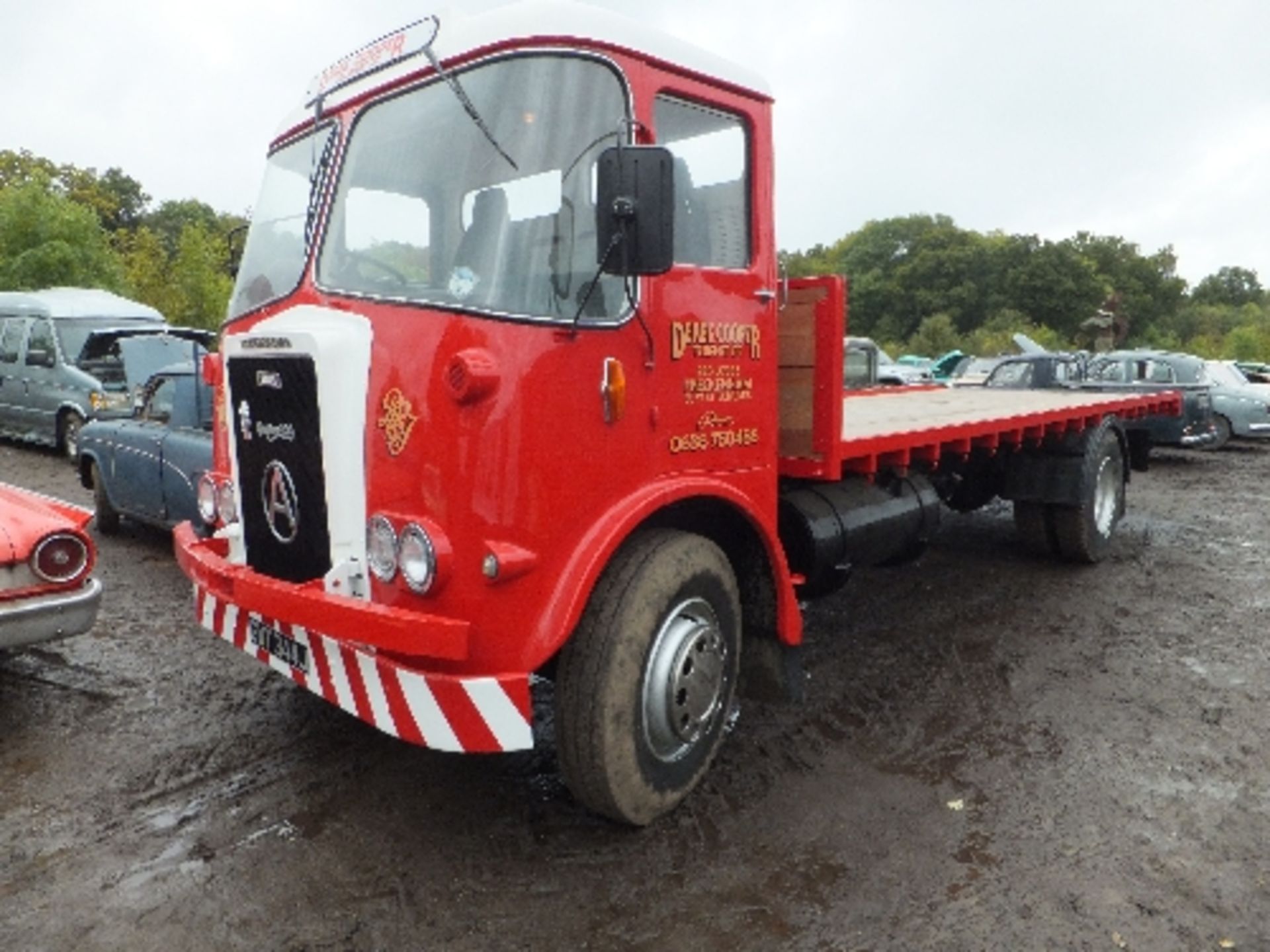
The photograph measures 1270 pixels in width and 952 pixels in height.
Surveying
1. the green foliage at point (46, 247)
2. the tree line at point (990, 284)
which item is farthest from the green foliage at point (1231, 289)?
the green foliage at point (46, 247)

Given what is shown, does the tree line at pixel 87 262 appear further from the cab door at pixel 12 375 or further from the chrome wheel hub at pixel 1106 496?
the chrome wheel hub at pixel 1106 496

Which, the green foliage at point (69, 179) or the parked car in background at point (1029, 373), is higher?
the green foliage at point (69, 179)

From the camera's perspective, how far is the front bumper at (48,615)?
13.6 feet

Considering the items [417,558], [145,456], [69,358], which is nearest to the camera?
[417,558]

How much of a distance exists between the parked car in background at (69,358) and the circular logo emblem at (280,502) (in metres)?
9.40

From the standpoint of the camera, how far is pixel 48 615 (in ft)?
14.0

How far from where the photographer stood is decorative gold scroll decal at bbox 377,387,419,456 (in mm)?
3119

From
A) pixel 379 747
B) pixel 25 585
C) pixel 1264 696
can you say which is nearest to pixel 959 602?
pixel 1264 696

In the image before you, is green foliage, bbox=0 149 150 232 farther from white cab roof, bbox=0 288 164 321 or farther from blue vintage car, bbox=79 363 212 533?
blue vintage car, bbox=79 363 212 533

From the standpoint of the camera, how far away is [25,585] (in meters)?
4.23

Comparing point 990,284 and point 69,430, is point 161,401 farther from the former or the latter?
point 990,284

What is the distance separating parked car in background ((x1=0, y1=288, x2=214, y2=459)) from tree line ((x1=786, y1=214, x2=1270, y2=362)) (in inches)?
1785

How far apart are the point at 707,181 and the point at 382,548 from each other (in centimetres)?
181

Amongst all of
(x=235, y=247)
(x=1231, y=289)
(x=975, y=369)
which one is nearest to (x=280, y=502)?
(x=235, y=247)
